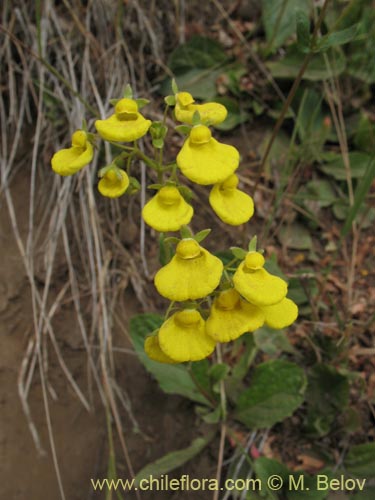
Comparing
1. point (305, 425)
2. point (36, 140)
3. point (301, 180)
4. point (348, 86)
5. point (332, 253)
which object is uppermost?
point (348, 86)

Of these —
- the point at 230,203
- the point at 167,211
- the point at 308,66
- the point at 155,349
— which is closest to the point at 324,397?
the point at 155,349

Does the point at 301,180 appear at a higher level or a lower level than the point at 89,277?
higher

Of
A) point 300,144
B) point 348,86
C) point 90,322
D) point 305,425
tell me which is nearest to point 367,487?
point 305,425

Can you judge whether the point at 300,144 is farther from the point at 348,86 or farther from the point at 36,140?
the point at 36,140

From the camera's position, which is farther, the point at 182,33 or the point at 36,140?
the point at 182,33

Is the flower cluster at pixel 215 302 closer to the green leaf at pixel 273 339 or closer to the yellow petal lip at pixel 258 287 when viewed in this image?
the yellow petal lip at pixel 258 287

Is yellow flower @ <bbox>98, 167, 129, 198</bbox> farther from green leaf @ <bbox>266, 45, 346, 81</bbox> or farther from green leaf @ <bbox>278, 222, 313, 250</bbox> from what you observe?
green leaf @ <bbox>266, 45, 346, 81</bbox>

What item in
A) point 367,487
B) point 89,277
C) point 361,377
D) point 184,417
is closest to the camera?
point 367,487

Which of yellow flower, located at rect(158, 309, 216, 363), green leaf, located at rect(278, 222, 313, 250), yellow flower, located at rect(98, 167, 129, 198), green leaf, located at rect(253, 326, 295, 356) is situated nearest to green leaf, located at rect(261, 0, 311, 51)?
green leaf, located at rect(278, 222, 313, 250)
